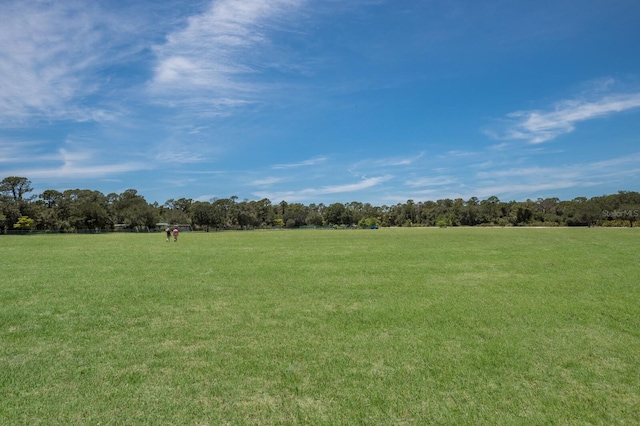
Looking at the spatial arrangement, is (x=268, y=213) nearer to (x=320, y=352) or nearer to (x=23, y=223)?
(x=23, y=223)

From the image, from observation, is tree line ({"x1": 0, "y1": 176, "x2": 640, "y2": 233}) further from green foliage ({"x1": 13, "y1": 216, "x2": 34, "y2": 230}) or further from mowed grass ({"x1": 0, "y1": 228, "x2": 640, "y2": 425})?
mowed grass ({"x1": 0, "y1": 228, "x2": 640, "y2": 425})

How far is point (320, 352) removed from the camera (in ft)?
19.0

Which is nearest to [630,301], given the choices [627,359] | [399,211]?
[627,359]

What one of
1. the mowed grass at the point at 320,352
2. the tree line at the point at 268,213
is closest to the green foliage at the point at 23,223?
the tree line at the point at 268,213

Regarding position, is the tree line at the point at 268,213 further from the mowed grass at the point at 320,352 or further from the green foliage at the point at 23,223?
the mowed grass at the point at 320,352

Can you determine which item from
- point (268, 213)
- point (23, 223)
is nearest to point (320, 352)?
point (23, 223)

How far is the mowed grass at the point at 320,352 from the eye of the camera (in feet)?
13.5

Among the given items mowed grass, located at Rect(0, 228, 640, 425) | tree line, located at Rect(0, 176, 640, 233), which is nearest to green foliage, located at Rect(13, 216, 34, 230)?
tree line, located at Rect(0, 176, 640, 233)

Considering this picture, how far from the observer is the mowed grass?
412cm

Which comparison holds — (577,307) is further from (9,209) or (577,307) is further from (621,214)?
(621,214)

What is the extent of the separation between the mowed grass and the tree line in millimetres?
83291

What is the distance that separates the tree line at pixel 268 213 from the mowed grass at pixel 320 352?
8329 cm

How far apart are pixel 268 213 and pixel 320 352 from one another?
13979 cm

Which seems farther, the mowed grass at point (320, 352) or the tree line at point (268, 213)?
the tree line at point (268, 213)
